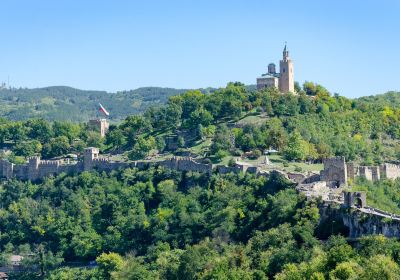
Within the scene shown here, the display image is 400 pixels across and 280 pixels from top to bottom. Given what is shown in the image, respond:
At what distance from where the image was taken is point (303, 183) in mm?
52344

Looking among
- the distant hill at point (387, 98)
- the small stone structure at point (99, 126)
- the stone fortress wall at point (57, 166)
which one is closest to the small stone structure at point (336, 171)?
the stone fortress wall at point (57, 166)

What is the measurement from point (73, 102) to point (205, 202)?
11719 centimetres

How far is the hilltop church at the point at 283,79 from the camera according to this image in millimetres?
77750

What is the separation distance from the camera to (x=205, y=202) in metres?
56.5

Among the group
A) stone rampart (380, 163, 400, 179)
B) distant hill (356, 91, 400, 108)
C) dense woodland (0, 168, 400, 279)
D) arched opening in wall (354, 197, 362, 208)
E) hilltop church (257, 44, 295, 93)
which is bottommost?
dense woodland (0, 168, 400, 279)

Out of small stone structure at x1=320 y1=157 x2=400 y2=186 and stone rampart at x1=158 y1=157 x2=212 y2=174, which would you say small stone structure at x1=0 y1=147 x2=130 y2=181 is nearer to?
stone rampart at x1=158 y1=157 x2=212 y2=174

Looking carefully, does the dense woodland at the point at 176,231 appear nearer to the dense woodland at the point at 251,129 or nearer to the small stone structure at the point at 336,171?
the small stone structure at the point at 336,171

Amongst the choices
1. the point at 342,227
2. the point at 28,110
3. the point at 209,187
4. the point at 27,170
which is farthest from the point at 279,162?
the point at 28,110

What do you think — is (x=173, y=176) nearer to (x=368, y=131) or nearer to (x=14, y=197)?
(x=14, y=197)

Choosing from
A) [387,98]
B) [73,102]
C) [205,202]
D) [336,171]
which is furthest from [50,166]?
[73,102]

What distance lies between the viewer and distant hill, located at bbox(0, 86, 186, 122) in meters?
148

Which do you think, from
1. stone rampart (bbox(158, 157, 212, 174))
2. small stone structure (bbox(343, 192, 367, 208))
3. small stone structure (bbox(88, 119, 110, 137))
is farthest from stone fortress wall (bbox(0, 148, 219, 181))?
small stone structure (bbox(343, 192, 367, 208))

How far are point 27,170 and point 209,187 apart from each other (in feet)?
62.1

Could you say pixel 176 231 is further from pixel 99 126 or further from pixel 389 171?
pixel 99 126
